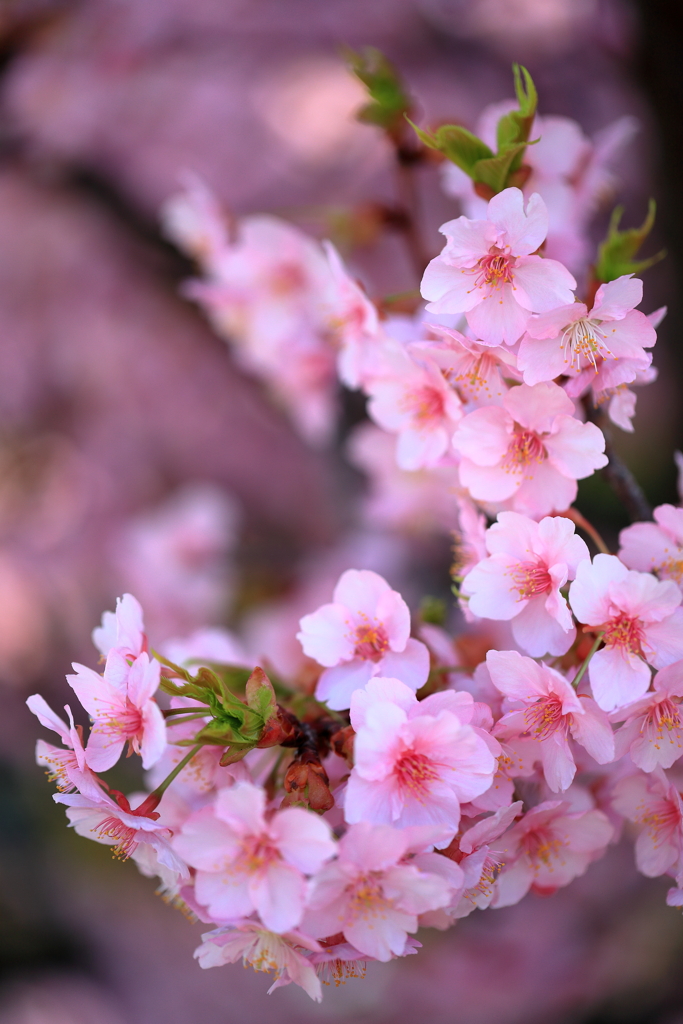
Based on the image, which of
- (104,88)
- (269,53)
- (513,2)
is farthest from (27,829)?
(513,2)

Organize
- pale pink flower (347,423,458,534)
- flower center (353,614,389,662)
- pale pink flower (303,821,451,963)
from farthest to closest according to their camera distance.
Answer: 1. pale pink flower (347,423,458,534)
2. flower center (353,614,389,662)
3. pale pink flower (303,821,451,963)

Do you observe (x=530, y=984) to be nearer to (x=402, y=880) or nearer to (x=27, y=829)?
(x=27, y=829)

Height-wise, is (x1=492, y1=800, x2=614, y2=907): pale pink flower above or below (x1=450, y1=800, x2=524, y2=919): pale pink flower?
below

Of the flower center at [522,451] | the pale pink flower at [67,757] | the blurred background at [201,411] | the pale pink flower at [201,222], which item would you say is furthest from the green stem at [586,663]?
the pale pink flower at [201,222]

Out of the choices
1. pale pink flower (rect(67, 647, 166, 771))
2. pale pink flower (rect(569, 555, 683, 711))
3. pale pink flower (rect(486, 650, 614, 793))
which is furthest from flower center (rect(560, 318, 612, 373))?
pale pink flower (rect(67, 647, 166, 771))

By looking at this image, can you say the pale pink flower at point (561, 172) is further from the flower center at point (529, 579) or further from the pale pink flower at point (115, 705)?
the pale pink flower at point (115, 705)

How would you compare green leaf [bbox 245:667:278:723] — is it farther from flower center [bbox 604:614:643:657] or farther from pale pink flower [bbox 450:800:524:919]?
flower center [bbox 604:614:643:657]

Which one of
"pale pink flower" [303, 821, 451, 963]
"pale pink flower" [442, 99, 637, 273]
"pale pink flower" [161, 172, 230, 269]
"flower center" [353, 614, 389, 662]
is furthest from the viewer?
"pale pink flower" [161, 172, 230, 269]
